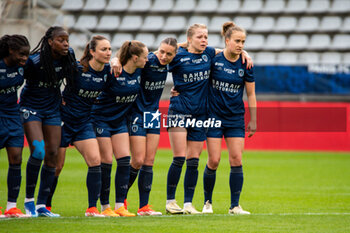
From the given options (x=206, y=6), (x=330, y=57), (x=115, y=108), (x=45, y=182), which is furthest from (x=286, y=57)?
(x=45, y=182)

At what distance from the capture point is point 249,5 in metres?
25.2

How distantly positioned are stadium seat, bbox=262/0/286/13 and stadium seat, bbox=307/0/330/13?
3.78 feet

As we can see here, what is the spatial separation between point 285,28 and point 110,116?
1897 cm

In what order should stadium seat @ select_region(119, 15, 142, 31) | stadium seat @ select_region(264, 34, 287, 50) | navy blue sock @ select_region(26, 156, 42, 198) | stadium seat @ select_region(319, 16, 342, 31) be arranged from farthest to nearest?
stadium seat @ select_region(119, 15, 142, 31) < stadium seat @ select_region(319, 16, 342, 31) < stadium seat @ select_region(264, 34, 287, 50) < navy blue sock @ select_region(26, 156, 42, 198)

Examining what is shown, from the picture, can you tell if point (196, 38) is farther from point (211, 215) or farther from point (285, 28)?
point (285, 28)

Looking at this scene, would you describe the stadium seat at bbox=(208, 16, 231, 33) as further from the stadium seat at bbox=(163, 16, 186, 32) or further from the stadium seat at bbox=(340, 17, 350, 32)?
the stadium seat at bbox=(340, 17, 350, 32)

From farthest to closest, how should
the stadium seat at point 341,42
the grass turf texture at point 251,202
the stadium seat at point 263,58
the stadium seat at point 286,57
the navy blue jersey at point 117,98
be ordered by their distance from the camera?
the stadium seat at point 341,42 → the stadium seat at point 286,57 → the stadium seat at point 263,58 → the navy blue jersey at point 117,98 → the grass turf texture at point 251,202

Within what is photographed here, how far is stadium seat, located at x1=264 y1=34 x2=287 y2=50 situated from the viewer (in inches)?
947

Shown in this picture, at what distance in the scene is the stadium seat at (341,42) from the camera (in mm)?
23719

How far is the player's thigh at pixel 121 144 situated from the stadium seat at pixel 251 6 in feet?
62.4

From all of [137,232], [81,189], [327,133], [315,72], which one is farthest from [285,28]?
[137,232]

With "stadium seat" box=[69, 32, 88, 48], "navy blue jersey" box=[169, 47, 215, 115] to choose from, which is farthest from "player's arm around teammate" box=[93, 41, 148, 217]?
"stadium seat" box=[69, 32, 88, 48]

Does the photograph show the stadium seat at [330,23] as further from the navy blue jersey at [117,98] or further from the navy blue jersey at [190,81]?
the navy blue jersey at [117,98]

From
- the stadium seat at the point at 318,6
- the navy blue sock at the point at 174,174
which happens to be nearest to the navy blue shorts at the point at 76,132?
the navy blue sock at the point at 174,174
